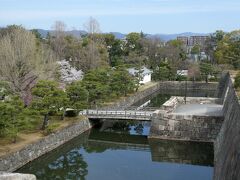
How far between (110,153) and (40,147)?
4.49 meters

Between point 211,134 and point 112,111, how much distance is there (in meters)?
7.44

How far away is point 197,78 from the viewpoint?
53.1 m

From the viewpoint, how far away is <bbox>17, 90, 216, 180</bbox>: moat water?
1862 centimetres

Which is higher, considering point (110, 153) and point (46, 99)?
point (46, 99)

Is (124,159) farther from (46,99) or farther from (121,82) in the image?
(121,82)

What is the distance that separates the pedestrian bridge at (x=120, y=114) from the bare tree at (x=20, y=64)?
459cm

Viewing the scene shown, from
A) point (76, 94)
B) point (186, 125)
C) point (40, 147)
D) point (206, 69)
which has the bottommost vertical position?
point (40, 147)

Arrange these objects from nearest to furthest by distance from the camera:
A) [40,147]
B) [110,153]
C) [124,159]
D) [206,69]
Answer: [40,147] < [124,159] < [110,153] < [206,69]

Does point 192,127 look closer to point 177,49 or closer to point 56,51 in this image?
point 56,51

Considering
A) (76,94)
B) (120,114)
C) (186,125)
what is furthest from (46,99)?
(186,125)

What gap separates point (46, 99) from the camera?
2177 centimetres

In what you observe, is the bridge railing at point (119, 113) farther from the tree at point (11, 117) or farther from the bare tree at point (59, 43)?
the bare tree at point (59, 43)

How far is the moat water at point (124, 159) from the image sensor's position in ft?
61.1

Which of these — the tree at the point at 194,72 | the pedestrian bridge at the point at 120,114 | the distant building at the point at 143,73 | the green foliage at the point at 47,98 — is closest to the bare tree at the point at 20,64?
the green foliage at the point at 47,98
